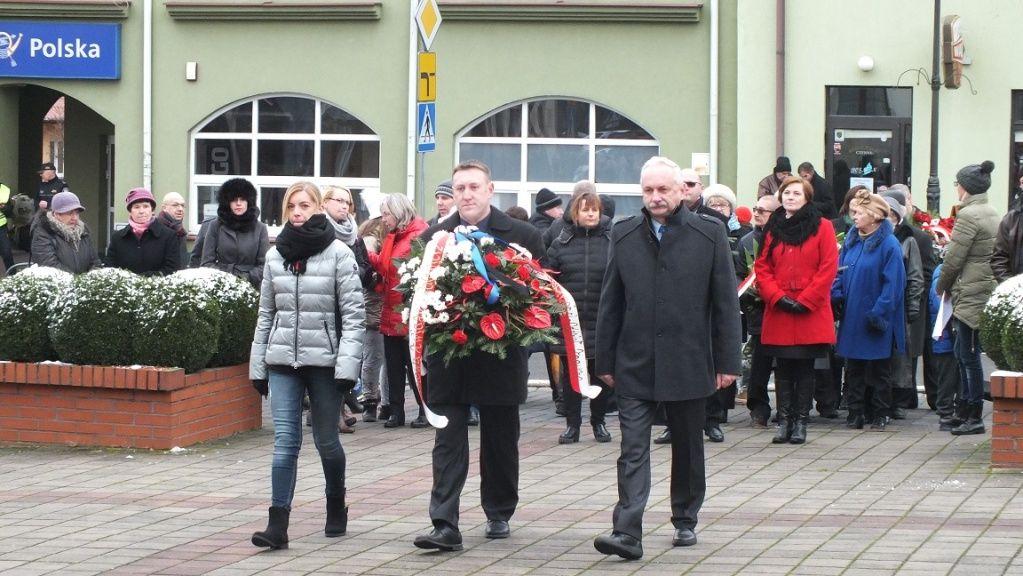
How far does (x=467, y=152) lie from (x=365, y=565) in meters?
16.8

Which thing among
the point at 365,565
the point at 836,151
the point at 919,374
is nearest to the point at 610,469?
the point at 365,565

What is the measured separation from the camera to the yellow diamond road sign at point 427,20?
Result: 15211 mm

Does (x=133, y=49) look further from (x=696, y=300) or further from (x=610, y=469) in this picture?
(x=696, y=300)

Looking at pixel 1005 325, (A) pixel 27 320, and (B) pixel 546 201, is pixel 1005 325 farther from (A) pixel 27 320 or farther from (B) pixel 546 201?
(A) pixel 27 320

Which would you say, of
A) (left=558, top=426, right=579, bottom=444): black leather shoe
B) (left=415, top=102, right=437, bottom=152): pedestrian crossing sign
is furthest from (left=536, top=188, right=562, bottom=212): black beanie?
(left=558, top=426, right=579, bottom=444): black leather shoe

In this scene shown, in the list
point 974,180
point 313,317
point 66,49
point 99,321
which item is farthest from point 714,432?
point 66,49

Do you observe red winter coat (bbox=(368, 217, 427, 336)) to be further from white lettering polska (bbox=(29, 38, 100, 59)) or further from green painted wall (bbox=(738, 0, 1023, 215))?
white lettering polska (bbox=(29, 38, 100, 59))

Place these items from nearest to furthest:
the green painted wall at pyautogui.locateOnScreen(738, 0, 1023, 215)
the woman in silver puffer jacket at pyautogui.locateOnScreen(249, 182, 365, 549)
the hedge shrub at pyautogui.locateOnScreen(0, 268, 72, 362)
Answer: the woman in silver puffer jacket at pyautogui.locateOnScreen(249, 182, 365, 549) < the hedge shrub at pyautogui.locateOnScreen(0, 268, 72, 362) < the green painted wall at pyautogui.locateOnScreen(738, 0, 1023, 215)

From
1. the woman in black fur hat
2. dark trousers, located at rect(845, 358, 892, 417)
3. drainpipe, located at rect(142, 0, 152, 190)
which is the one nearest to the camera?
dark trousers, located at rect(845, 358, 892, 417)

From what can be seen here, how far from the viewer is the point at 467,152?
79.4ft

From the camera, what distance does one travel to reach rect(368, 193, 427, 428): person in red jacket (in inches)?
497

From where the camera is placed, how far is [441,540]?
791cm

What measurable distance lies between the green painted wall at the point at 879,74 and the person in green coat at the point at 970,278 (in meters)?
10.5

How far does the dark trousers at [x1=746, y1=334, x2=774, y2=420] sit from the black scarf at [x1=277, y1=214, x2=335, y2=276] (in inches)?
198
